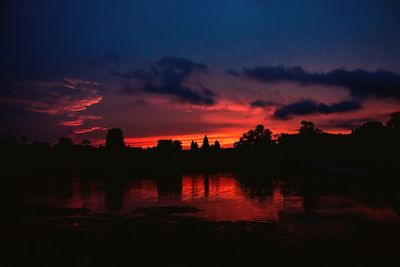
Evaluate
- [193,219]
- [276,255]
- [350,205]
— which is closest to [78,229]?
[193,219]

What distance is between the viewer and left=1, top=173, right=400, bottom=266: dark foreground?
669 inches

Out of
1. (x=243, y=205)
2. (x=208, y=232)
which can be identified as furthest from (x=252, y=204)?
(x=208, y=232)

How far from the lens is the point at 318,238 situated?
20203mm

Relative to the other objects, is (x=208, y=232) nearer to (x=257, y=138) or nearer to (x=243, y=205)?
(x=243, y=205)

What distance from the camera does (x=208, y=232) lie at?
22094mm

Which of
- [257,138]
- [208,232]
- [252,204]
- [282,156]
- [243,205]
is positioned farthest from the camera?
[257,138]

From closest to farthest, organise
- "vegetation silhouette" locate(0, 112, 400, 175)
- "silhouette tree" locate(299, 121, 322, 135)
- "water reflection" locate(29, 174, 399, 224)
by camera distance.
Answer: "water reflection" locate(29, 174, 399, 224)
"vegetation silhouette" locate(0, 112, 400, 175)
"silhouette tree" locate(299, 121, 322, 135)

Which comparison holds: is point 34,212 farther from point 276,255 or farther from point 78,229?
point 276,255

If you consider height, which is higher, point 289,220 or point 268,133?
point 268,133

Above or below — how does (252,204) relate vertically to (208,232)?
above

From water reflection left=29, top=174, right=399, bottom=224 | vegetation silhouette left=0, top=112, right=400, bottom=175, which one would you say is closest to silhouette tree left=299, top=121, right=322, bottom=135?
vegetation silhouette left=0, top=112, right=400, bottom=175

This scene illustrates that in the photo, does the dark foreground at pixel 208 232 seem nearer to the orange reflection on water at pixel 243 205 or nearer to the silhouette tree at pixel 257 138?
the orange reflection on water at pixel 243 205

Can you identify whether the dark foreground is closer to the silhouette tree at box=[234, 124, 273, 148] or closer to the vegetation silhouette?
the vegetation silhouette

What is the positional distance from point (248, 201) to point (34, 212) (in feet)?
65.6
